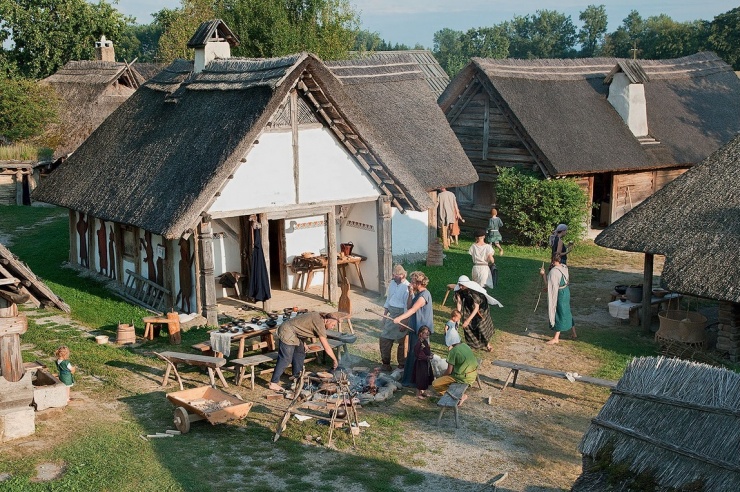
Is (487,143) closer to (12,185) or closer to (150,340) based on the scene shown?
(150,340)

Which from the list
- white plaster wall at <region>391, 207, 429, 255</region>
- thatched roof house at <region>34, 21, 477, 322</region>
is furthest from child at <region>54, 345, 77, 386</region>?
white plaster wall at <region>391, 207, 429, 255</region>

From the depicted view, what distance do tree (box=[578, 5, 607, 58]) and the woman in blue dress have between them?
84.1 m

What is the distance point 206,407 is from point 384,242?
25.3ft

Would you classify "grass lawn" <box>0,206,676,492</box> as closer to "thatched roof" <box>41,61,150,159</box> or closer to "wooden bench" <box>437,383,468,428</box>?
"wooden bench" <box>437,383,468,428</box>

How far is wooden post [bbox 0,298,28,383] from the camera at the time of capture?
12148 mm

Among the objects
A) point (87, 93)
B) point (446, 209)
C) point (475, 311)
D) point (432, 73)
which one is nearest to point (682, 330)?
point (475, 311)

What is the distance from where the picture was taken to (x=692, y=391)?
974 cm

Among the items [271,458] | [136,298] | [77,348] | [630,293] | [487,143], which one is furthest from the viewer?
[487,143]

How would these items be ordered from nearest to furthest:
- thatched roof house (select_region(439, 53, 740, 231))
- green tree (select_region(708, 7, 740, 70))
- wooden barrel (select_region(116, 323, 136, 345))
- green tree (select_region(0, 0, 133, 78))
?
wooden barrel (select_region(116, 323, 136, 345)), thatched roof house (select_region(439, 53, 740, 231)), green tree (select_region(0, 0, 133, 78)), green tree (select_region(708, 7, 740, 70))

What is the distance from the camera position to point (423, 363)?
1392cm

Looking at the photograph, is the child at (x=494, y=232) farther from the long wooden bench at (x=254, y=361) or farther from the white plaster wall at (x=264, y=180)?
the long wooden bench at (x=254, y=361)

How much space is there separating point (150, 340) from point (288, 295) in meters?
3.95

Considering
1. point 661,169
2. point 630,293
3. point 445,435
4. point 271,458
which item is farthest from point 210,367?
point 661,169

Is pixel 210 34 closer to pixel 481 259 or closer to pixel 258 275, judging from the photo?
pixel 258 275
